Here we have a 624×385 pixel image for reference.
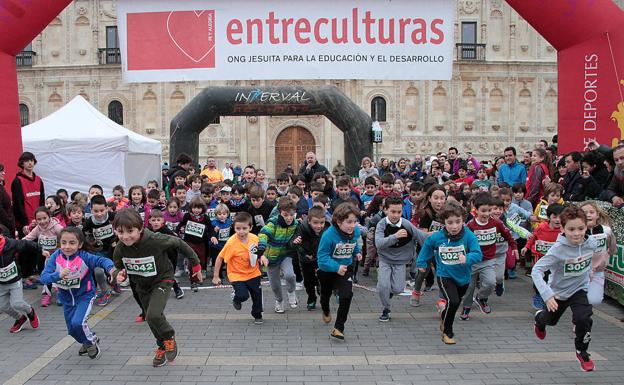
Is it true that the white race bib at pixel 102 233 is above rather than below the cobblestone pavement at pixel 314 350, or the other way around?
above

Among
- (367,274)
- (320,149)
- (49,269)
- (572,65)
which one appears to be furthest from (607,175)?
(320,149)

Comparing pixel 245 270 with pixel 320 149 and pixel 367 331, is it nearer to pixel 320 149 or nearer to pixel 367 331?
pixel 367 331

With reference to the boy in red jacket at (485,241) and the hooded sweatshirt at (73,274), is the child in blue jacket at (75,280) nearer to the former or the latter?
the hooded sweatshirt at (73,274)

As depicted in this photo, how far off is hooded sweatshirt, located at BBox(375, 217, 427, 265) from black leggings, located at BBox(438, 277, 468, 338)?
2.71 ft

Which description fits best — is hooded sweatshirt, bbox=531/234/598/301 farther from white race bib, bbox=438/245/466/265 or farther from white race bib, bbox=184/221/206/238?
white race bib, bbox=184/221/206/238

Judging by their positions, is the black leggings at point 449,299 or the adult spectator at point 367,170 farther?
the adult spectator at point 367,170

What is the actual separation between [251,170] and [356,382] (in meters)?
6.87

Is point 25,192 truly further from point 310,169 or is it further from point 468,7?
point 468,7

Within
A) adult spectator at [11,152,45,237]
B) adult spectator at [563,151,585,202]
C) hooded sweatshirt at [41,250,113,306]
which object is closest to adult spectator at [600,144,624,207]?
adult spectator at [563,151,585,202]

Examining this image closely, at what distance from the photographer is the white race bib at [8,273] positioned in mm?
6305

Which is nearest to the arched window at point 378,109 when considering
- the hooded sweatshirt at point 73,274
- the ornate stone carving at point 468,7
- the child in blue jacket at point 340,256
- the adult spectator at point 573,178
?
the ornate stone carving at point 468,7

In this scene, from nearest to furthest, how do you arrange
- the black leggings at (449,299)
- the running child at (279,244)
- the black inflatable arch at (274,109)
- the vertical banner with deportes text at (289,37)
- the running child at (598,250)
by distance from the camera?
the running child at (598,250)
the black leggings at (449,299)
the running child at (279,244)
the vertical banner with deportes text at (289,37)
the black inflatable arch at (274,109)

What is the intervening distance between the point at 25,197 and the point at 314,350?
6.51 metres

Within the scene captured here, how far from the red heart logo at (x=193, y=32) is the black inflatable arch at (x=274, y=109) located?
3061 millimetres
